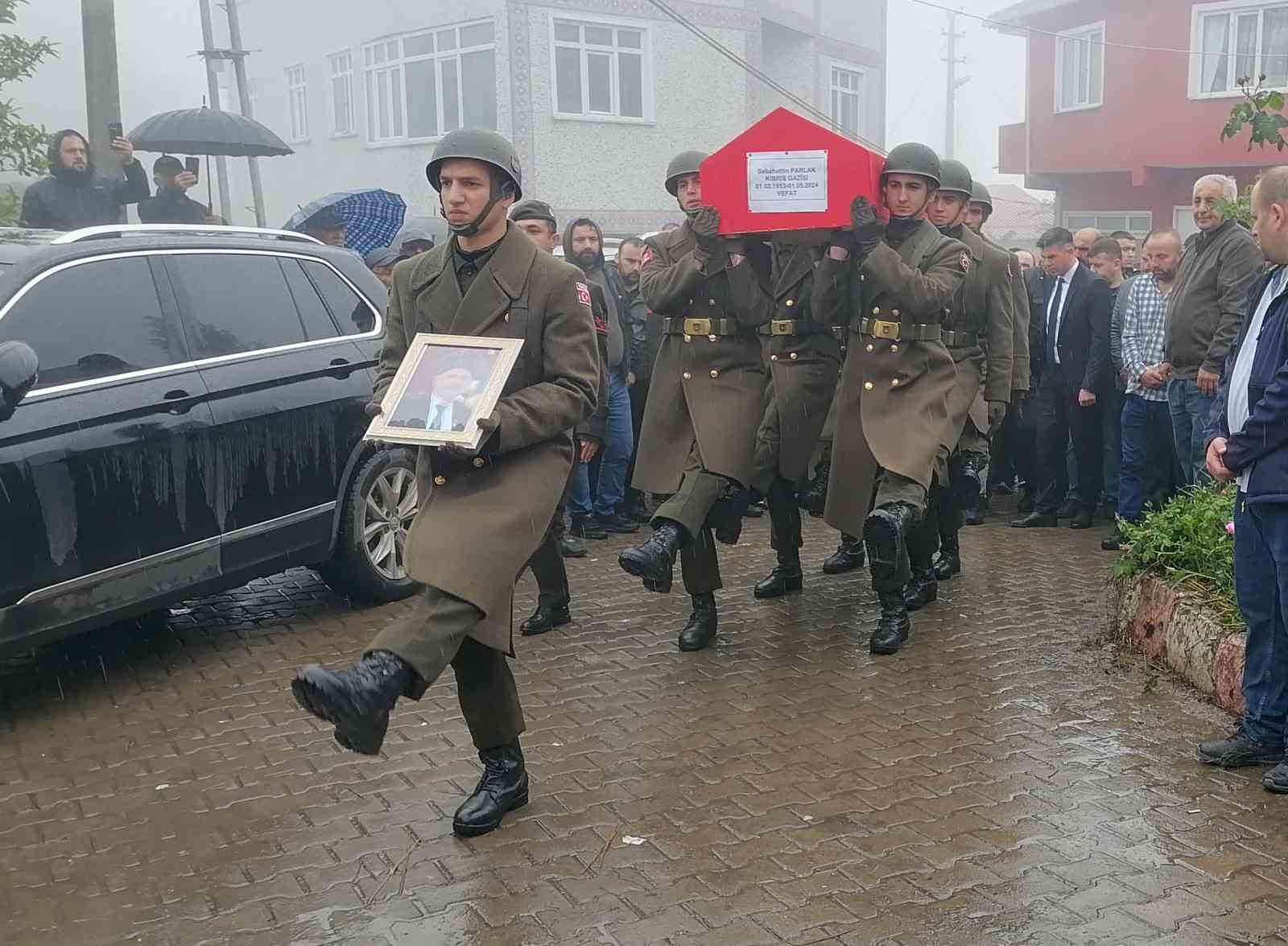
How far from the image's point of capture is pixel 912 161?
597cm

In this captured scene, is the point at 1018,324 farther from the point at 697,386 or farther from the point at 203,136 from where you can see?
the point at 203,136

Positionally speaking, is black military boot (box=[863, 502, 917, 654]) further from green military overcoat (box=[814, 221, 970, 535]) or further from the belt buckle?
the belt buckle

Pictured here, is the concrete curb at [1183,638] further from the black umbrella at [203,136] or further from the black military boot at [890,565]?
the black umbrella at [203,136]

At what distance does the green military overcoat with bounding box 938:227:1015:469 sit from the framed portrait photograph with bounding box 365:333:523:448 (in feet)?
12.2

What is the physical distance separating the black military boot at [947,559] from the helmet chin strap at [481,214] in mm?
4276

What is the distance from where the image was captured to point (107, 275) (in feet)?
19.1

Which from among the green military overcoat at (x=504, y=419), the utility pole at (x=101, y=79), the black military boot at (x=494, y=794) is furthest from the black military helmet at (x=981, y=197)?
the utility pole at (x=101, y=79)

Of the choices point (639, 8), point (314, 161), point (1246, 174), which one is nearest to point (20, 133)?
point (639, 8)

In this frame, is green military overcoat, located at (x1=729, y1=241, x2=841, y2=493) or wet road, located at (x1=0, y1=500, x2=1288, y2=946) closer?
wet road, located at (x1=0, y1=500, x2=1288, y2=946)

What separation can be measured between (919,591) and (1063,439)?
3169 millimetres

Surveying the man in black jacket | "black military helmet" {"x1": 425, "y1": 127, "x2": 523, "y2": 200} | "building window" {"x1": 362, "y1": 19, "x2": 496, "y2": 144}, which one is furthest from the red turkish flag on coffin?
"building window" {"x1": 362, "y1": 19, "x2": 496, "y2": 144}

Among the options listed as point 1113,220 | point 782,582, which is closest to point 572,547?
point 782,582

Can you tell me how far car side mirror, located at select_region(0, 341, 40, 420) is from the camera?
5.09 m

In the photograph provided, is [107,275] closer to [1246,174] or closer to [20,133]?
[20,133]
